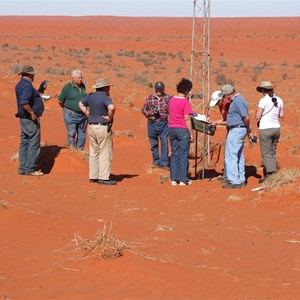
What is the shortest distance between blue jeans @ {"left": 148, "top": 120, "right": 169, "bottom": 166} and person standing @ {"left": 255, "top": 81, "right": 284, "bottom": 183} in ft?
7.52

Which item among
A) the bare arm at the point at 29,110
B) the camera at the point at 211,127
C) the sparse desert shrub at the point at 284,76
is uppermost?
the bare arm at the point at 29,110

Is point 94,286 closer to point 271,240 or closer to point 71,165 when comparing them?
point 271,240

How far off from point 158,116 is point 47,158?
7.68 feet

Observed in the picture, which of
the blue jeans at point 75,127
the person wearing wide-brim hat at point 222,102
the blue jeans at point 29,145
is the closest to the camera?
the person wearing wide-brim hat at point 222,102

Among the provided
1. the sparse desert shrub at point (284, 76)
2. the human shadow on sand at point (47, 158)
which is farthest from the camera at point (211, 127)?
the sparse desert shrub at point (284, 76)

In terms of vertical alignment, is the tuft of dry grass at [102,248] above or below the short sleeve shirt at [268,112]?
below

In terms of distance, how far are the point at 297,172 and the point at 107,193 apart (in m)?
3.05

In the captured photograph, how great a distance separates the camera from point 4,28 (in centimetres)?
9612

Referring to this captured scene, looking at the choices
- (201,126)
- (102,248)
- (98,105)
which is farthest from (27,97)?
(102,248)

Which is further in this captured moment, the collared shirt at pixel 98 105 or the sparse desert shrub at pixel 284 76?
the sparse desert shrub at pixel 284 76

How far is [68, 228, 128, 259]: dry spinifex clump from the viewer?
6672 millimetres

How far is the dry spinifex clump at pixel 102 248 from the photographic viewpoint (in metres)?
6.67

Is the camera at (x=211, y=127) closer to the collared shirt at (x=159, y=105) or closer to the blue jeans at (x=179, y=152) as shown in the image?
the blue jeans at (x=179, y=152)

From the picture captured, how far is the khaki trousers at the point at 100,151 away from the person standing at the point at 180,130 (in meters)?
1.07
